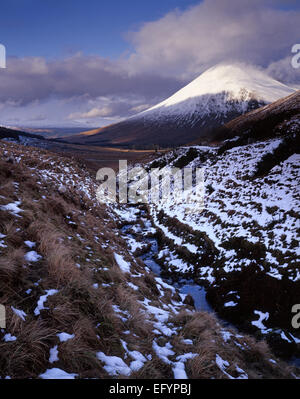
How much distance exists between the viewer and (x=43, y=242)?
503 cm

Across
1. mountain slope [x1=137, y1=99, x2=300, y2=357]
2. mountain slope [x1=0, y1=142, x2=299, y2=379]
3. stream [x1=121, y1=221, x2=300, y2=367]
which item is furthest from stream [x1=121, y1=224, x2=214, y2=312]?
mountain slope [x1=0, y1=142, x2=299, y2=379]

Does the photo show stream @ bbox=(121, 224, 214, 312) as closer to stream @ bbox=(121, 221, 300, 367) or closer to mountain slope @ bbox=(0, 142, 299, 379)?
stream @ bbox=(121, 221, 300, 367)

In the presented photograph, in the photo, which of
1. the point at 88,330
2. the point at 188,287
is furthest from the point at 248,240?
the point at 88,330

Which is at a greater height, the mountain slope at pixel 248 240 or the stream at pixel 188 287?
the mountain slope at pixel 248 240

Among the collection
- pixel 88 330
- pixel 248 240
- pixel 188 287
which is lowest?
pixel 188 287

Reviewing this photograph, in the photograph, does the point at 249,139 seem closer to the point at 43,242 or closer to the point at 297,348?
the point at 297,348

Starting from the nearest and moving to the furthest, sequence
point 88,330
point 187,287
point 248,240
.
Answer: point 88,330 → point 187,287 → point 248,240

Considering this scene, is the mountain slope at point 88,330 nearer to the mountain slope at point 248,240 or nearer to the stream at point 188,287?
the stream at point 188,287

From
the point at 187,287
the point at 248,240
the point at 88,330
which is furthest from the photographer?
the point at 248,240

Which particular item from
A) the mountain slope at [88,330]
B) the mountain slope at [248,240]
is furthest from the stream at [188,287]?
the mountain slope at [88,330]

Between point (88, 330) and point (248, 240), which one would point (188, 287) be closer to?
point (248, 240)

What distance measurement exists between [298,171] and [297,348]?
38.4 feet

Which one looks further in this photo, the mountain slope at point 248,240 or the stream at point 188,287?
the stream at point 188,287

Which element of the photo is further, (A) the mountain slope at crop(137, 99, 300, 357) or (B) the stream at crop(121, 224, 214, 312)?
(B) the stream at crop(121, 224, 214, 312)
